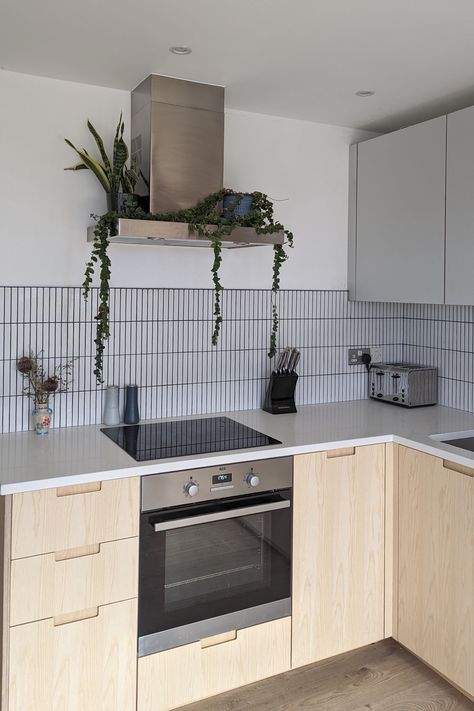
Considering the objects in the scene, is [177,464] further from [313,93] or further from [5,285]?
[313,93]

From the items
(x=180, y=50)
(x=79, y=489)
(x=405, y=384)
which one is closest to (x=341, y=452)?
(x=405, y=384)

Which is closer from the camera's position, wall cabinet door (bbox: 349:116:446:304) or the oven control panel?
the oven control panel

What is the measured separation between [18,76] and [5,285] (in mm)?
802

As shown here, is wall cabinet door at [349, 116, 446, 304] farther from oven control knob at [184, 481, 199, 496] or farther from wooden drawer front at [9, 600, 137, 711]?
wooden drawer front at [9, 600, 137, 711]

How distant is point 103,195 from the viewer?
2.58 metres

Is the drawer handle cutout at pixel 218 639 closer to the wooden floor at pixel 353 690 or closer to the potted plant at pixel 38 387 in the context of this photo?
the wooden floor at pixel 353 690

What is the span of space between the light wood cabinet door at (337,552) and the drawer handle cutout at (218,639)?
249 mm

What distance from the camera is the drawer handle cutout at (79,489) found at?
1.92 m

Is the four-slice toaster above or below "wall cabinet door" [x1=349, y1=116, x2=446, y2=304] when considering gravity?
below

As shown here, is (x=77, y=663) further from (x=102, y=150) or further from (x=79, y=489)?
(x=102, y=150)

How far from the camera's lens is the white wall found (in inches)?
95.3

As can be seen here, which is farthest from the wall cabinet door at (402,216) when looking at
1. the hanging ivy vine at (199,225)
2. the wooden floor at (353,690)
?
the wooden floor at (353,690)

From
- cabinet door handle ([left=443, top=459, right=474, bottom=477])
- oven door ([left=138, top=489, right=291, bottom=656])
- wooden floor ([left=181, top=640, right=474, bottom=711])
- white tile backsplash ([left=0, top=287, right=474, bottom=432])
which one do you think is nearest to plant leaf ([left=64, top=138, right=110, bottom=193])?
white tile backsplash ([left=0, top=287, right=474, bottom=432])

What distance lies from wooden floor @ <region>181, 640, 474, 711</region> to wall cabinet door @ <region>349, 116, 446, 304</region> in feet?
4.98
